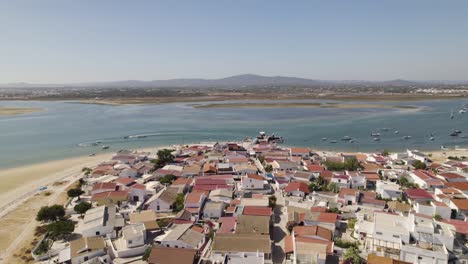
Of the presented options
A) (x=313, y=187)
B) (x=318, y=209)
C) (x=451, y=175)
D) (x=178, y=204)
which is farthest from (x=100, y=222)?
(x=451, y=175)

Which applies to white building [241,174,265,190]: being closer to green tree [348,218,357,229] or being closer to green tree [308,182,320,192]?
green tree [308,182,320,192]

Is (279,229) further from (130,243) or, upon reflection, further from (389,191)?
(389,191)

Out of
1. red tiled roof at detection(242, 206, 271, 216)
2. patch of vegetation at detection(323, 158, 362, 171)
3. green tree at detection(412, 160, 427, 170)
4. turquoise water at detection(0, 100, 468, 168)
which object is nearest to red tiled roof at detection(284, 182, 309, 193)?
red tiled roof at detection(242, 206, 271, 216)

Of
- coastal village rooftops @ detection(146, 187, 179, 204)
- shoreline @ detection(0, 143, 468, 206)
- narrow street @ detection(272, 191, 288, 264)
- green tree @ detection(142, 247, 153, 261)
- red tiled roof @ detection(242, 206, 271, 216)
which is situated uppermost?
red tiled roof @ detection(242, 206, 271, 216)

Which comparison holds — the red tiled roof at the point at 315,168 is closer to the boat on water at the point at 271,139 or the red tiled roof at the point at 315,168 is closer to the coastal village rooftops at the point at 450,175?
the coastal village rooftops at the point at 450,175

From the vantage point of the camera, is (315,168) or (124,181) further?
(315,168)

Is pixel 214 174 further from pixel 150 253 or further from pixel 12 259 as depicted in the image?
pixel 12 259
